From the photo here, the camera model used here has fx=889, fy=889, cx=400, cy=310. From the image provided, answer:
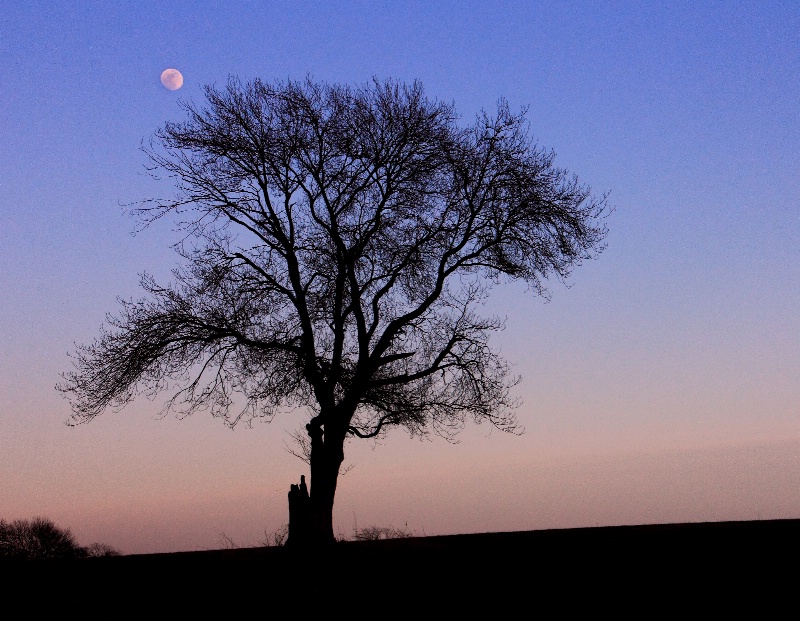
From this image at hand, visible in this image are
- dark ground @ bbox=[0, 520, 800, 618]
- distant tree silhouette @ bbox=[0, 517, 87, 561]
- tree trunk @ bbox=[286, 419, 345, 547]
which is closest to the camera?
dark ground @ bbox=[0, 520, 800, 618]

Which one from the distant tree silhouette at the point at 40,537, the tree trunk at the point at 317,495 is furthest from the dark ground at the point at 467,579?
the distant tree silhouette at the point at 40,537

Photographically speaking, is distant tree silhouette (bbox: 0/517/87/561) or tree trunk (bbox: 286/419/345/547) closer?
tree trunk (bbox: 286/419/345/547)

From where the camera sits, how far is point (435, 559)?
15102 millimetres

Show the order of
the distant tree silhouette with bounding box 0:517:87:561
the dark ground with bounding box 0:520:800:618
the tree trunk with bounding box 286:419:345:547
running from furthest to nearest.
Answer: the distant tree silhouette with bounding box 0:517:87:561, the tree trunk with bounding box 286:419:345:547, the dark ground with bounding box 0:520:800:618

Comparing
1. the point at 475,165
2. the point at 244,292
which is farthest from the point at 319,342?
the point at 475,165

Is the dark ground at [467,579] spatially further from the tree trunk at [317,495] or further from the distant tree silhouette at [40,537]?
the distant tree silhouette at [40,537]

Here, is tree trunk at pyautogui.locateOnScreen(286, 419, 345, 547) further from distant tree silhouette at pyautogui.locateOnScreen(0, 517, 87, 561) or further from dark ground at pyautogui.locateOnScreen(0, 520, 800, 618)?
distant tree silhouette at pyautogui.locateOnScreen(0, 517, 87, 561)

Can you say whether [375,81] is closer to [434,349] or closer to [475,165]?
[475,165]

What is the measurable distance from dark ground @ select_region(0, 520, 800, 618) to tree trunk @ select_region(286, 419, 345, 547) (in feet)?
8.38

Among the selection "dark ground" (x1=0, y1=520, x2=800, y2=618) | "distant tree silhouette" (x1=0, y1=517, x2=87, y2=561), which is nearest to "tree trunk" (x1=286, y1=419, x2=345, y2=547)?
"dark ground" (x1=0, y1=520, x2=800, y2=618)

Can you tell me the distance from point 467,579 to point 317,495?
9338mm

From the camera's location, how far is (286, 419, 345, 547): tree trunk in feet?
68.5

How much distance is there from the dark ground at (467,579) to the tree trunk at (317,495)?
2554mm

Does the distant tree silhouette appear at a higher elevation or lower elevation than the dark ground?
higher
